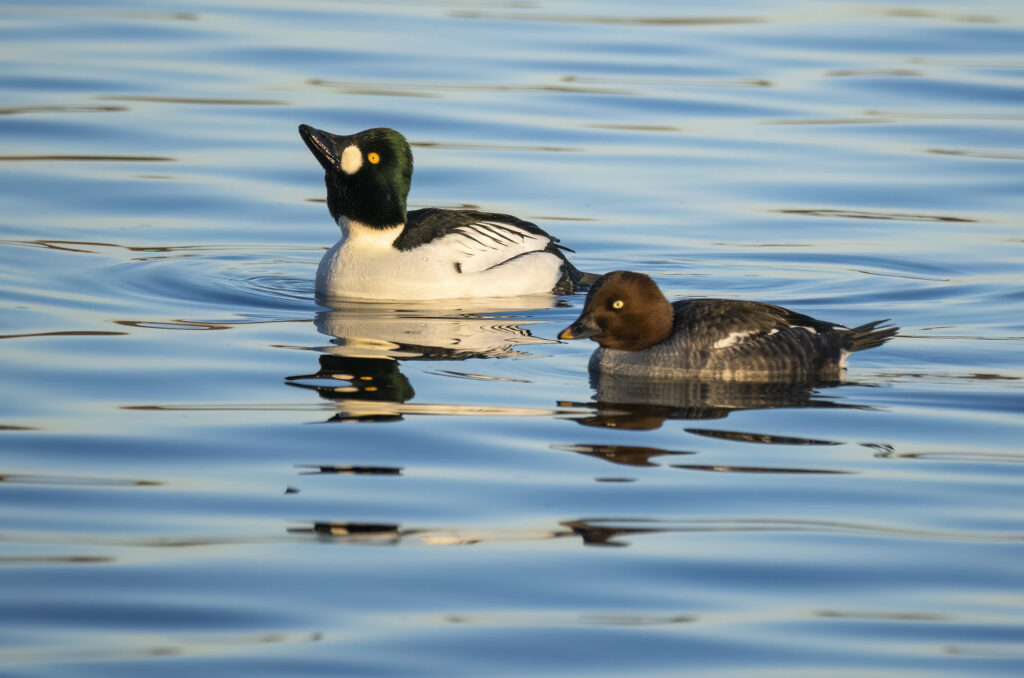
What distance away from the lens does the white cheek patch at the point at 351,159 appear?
12.8 meters

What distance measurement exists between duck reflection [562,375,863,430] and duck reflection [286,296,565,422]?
1.89 ft

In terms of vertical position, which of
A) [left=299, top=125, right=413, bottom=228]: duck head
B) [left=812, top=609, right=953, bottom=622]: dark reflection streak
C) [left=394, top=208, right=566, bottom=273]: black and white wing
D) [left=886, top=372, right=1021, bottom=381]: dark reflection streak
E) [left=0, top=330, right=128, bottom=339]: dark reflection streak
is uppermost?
[left=299, top=125, right=413, bottom=228]: duck head

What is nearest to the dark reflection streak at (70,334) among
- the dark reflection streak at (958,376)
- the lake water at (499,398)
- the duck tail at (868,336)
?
the lake water at (499,398)

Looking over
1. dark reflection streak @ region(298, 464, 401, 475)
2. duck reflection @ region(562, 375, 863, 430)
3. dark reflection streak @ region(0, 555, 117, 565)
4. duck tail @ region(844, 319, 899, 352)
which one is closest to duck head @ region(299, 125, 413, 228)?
duck reflection @ region(562, 375, 863, 430)

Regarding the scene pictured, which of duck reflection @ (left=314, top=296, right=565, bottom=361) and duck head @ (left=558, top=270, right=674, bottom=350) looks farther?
duck reflection @ (left=314, top=296, right=565, bottom=361)

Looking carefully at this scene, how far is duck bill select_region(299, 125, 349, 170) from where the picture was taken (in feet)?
41.4

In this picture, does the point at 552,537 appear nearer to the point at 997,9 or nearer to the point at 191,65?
the point at 191,65

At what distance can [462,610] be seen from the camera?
6.16 m

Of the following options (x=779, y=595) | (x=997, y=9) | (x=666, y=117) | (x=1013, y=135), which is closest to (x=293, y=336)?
(x=779, y=595)

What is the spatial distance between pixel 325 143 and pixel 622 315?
153 inches

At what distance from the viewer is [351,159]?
1279 centimetres

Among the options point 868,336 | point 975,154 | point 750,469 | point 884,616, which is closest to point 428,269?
point 868,336

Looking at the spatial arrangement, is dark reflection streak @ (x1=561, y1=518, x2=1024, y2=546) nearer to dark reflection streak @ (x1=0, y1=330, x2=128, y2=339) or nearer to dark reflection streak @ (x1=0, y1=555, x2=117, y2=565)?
dark reflection streak @ (x1=0, y1=555, x2=117, y2=565)

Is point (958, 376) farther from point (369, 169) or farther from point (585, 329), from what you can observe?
point (369, 169)
